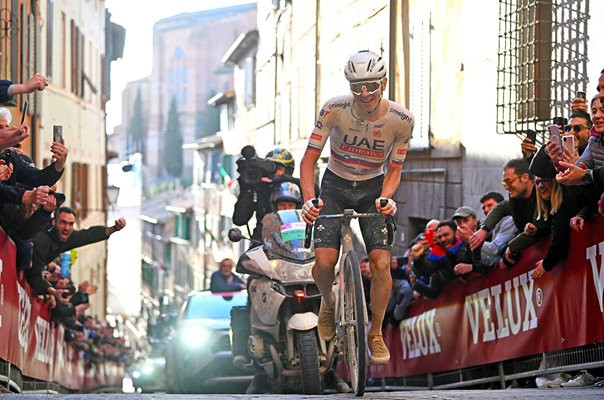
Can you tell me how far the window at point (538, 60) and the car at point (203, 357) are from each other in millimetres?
3934

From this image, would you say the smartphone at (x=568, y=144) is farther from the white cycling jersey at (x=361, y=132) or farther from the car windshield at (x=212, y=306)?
the car windshield at (x=212, y=306)

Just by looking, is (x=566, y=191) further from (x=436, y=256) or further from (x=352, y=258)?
(x=436, y=256)

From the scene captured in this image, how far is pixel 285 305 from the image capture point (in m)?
11.6

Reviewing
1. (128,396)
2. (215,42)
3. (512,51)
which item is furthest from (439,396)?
(215,42)

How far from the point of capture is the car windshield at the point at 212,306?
701 inches

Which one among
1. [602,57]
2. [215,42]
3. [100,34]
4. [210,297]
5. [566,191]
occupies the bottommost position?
[210,297]

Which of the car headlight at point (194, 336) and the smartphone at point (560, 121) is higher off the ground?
the smartphone at point (560, 121)

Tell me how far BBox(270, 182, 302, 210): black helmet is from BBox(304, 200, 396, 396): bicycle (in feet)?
12.6

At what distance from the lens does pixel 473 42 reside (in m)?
18.6

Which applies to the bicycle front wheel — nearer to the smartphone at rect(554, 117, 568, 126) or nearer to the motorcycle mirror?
the smartphone at rect(554, 117, 568, 126)

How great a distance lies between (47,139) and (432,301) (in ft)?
41.7

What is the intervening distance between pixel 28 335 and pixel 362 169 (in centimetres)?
474

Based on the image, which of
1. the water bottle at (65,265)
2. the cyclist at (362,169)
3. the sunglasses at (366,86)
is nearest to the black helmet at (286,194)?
the cyclist at (362,169)

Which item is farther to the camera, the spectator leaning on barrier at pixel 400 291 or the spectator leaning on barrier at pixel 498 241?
the spectator leaning on barrier at pixel 400 291
